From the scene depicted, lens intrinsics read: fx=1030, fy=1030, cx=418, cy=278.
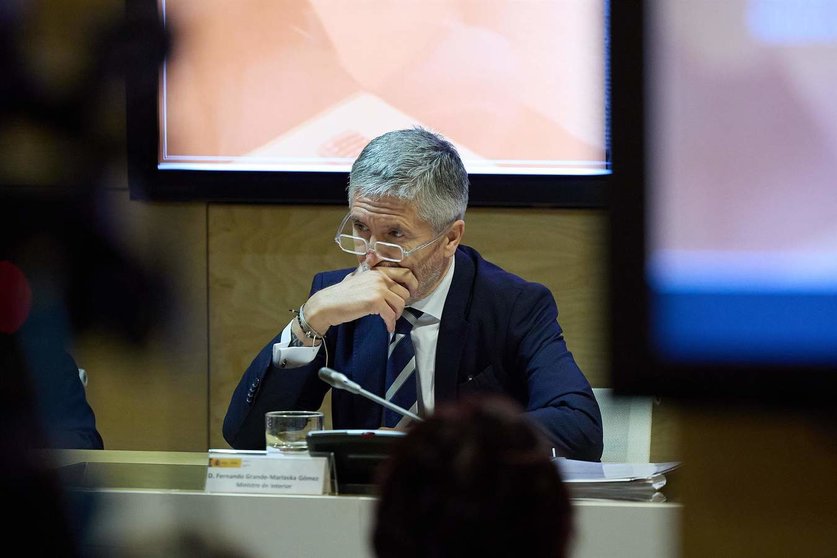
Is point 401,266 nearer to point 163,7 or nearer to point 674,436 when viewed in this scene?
point 674,436

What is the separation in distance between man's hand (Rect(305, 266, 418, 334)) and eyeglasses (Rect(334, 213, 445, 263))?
2.5 inches

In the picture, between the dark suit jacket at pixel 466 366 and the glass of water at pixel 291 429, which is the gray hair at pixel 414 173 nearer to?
the dark suit jacket at pixel 466 366

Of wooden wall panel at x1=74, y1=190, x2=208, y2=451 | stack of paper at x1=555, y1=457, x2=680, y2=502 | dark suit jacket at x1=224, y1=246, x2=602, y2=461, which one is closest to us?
wooden wall panel at x1=74, y1=190, x2=208, y2=451

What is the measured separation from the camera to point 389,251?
7.23ft

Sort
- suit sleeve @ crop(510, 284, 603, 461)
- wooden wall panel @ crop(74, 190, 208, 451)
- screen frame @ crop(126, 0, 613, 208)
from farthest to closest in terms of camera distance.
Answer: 1. screen frame @ crop(126, 0, 613, 208)
2. suit sleeve @ crop(510, 284, 603, 461)
3. wooden wall panel @ crop(74, 190, 208, 451)

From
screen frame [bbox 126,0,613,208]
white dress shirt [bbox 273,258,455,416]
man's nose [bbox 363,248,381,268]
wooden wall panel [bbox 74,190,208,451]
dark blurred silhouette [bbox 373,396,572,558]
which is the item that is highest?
screen frame [bbox 126,0,613,208]

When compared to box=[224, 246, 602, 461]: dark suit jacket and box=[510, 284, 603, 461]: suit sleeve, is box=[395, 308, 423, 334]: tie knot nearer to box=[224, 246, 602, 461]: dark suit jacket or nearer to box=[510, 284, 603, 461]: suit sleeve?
box=[224, 246, 602, 461]: dark suit jacket

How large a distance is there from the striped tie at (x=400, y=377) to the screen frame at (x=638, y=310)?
1562mm

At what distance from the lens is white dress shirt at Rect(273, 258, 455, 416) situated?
A: 6.90ft

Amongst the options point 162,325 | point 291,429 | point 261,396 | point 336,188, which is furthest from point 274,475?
point 336,188

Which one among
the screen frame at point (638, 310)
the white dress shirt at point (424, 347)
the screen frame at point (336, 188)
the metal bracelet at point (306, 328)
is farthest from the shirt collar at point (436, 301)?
the screen frame at point (638, 310)

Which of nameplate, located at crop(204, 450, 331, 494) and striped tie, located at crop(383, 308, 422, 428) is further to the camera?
striped tie, located at crop(383, 308, 422, 428)

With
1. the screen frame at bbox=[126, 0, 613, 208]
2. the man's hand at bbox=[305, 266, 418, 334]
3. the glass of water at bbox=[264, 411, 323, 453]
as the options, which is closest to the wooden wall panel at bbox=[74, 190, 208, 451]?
the glass of water at bbox=[264, 411, 323, 453]

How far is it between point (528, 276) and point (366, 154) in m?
1.03
